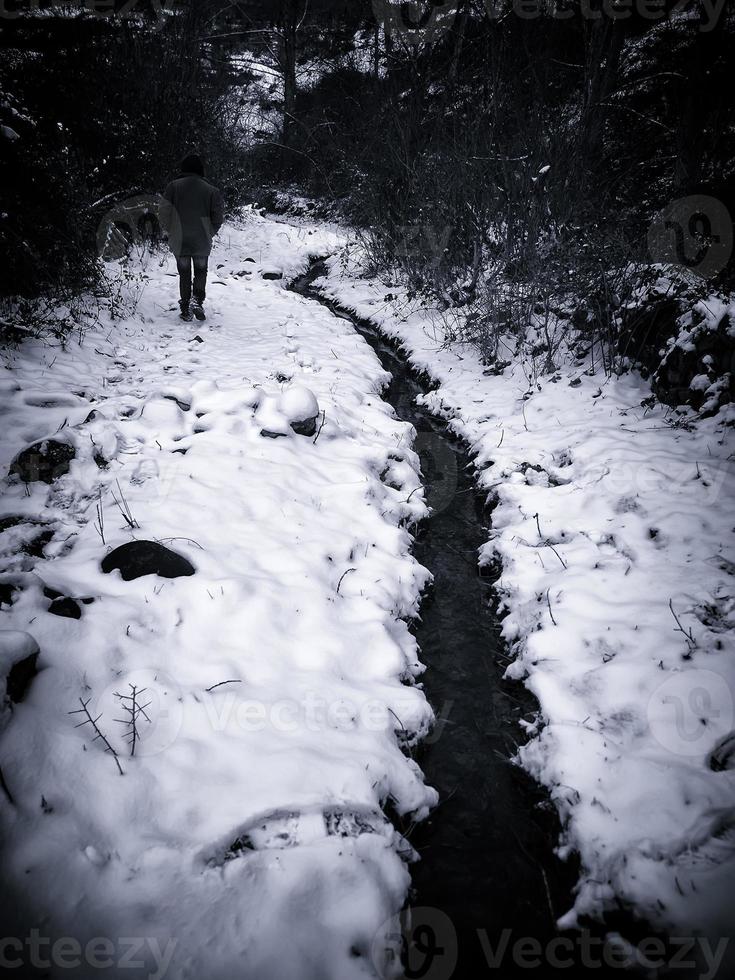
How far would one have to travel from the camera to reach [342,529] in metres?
3.68

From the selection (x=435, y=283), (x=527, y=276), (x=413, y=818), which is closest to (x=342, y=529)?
(x=413, y=818)

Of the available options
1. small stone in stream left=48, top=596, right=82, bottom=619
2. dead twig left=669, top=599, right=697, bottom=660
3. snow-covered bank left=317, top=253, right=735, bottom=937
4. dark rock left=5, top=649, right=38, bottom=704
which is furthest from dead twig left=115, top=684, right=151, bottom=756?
dead twig left=669, top=599, right=697, bottom=660

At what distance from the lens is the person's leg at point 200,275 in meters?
6.69

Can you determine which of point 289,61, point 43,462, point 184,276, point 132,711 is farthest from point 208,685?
point 289,61

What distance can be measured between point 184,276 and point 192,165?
1478mm

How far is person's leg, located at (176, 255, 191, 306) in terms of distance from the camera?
6.61 m

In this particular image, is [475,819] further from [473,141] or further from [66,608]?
[473,141]

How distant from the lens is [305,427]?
4.73 m

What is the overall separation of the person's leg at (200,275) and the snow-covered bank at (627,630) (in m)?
4.85

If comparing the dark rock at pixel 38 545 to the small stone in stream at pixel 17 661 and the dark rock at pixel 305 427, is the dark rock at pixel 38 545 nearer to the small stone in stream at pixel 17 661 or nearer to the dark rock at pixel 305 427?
the small stone in stream at pixel 17 661

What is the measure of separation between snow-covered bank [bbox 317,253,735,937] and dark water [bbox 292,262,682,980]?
0.13 meters

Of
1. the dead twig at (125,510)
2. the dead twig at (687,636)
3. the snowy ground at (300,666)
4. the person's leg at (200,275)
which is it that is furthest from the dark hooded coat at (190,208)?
the dead twig at (687,636)

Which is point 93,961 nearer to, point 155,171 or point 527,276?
point 527,276

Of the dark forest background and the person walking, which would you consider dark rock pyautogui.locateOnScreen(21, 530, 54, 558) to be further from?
the person walking
